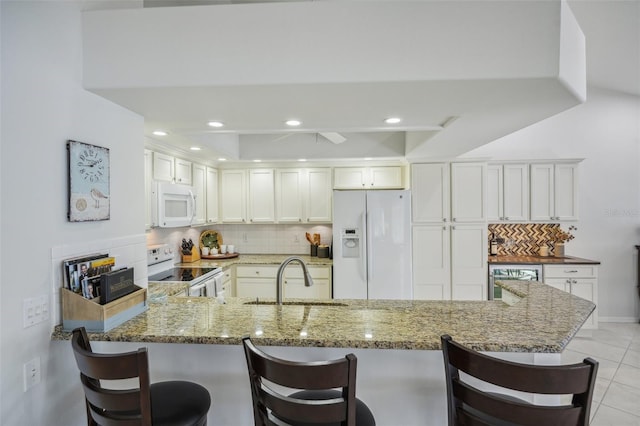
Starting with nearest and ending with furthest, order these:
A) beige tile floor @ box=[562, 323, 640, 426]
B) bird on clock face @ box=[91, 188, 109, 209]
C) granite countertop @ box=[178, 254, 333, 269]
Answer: bird on clock face @ box=[91, 188, 109, 209] < beige tile floor @ box=[562, 323, 640, 426] < granite countertop @ box=[178, 254, 333, 269]

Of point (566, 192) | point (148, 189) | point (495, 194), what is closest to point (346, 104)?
point (148, 189)

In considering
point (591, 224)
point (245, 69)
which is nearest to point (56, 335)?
point (245, 69)

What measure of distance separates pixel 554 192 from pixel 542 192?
0.47 ft

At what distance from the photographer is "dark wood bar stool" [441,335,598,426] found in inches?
37.4

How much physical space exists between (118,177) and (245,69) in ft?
3.27

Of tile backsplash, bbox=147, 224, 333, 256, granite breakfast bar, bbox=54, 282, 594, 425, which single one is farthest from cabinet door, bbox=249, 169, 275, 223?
granite breakfast bar, bbox=54, 282, 594, 425

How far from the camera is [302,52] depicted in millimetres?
1538

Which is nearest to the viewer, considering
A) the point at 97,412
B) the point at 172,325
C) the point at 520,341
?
the point at 97,412

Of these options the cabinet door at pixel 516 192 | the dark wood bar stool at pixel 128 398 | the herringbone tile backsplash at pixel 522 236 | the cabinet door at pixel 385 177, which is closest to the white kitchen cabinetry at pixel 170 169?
the dark wood bar stool at pixel 128 398

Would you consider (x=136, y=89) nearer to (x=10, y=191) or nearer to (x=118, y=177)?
(x=118, y=177)

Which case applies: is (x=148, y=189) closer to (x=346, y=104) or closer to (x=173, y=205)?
(x=173, y=205)

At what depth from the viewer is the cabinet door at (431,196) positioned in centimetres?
397

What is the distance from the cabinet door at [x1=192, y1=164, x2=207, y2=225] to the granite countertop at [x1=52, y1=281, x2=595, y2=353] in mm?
1948

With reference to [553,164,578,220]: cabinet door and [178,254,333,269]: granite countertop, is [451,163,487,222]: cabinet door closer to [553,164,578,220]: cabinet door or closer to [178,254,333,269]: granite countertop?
[553,164,578,220]: cabinet door
